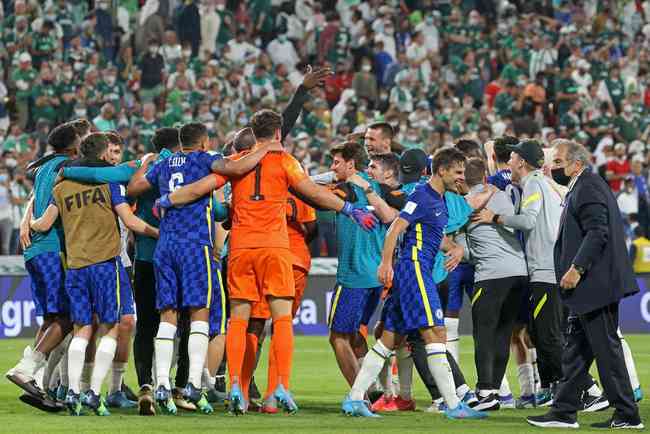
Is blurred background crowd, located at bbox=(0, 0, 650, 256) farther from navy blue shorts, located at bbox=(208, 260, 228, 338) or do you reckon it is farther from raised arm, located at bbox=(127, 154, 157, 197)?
raised arm, located at bbox=(127, 154, 157, 197)

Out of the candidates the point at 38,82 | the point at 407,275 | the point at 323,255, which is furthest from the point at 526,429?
the point at 38,82

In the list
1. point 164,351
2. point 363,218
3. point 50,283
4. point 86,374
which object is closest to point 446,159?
point 363,218

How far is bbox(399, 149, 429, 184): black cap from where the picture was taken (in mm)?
11758

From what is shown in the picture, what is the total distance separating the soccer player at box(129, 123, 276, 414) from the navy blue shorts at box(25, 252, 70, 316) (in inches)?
38.5

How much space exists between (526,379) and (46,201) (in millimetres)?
4377

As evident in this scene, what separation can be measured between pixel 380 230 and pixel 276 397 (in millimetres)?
1883

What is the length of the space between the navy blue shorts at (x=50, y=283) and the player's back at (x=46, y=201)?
0.19ft

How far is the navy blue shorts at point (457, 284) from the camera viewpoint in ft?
39.2

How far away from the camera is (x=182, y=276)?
414 inches

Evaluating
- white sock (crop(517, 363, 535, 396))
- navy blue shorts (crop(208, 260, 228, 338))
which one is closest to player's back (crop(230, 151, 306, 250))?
navy blue shorts (crop(208, 260, 228, 338))

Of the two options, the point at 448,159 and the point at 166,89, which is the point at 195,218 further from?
the point at 166,89

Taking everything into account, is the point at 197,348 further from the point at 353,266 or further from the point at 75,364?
the point at 353,266

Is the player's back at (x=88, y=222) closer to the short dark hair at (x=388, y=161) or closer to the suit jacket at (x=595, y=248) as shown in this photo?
the short dark hair at (x=388, y=161)

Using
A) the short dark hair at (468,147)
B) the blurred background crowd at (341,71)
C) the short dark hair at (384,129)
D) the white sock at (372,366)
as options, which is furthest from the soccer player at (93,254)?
the blurred background crowd at (341,71)
